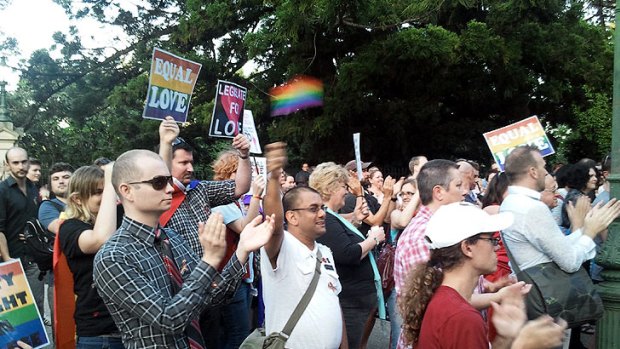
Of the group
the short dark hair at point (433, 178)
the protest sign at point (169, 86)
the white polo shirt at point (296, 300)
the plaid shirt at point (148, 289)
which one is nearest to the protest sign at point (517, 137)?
the short dark hair at point (433, 178)

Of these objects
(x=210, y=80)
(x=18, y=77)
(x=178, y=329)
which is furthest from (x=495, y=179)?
(x=18, y=77)

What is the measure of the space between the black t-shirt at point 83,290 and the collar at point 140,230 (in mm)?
915

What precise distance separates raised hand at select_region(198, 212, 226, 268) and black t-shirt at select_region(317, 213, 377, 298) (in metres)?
2.24

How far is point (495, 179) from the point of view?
559cm

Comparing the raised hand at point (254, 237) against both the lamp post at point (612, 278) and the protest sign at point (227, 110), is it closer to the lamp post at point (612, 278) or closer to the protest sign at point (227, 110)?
the protest sign at point (227, 110)

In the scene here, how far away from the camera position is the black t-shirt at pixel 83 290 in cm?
353

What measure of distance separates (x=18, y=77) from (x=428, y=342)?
2139 centimetres

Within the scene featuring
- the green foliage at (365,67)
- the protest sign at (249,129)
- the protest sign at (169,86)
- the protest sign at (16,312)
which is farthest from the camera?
the green foliage at (365,67)

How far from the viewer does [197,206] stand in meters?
4.57

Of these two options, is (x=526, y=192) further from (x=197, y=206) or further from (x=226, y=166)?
(x=226, y=166)

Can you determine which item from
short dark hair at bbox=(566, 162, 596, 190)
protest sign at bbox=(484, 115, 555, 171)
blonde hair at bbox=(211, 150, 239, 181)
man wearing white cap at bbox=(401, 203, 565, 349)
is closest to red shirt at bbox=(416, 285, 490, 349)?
man wearing white cap at bbox=(401, 203, 565, 349)

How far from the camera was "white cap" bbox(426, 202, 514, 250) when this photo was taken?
2711 millimetres

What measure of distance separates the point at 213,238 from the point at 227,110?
2.53 metres

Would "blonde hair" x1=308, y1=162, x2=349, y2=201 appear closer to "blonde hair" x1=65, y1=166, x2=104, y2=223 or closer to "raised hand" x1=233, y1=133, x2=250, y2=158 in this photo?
"raised hand" x1=233, y1=133, x2=250, y2=158
